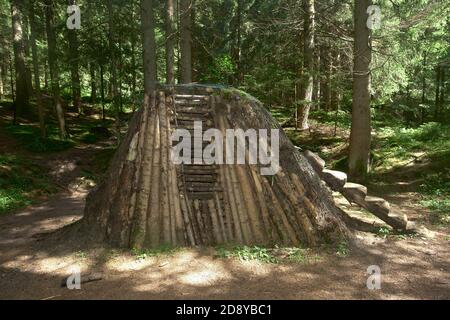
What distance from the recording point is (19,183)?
12477 millimetres

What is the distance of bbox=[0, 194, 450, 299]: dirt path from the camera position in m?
5.09

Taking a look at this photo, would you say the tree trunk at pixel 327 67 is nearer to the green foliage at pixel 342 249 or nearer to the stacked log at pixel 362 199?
the stacked log at pixel 362 199

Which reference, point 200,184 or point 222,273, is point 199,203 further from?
point 222,273

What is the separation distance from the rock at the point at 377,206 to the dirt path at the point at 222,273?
712 millimetres

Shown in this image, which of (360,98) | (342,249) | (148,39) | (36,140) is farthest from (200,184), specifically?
(36,140)

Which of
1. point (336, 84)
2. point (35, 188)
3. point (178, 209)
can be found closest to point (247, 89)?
point (336, 84)

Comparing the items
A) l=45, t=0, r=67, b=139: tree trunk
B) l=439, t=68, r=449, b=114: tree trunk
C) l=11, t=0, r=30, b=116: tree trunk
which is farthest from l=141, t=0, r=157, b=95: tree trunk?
l=439, t=68, r=449, b=114: tree trunk

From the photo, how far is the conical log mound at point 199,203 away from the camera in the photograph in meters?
6.44

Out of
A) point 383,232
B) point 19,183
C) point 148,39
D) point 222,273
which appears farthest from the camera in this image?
point 148,39

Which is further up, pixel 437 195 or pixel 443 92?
pixel 443 92

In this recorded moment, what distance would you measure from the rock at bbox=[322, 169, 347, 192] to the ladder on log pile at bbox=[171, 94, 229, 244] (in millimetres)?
2970

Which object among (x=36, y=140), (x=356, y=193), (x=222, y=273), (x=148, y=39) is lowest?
(x=222, y=273)

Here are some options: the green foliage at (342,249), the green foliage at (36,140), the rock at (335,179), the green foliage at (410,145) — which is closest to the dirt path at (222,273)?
the green foliage at (342,249)

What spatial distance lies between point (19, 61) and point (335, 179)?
1964cm
